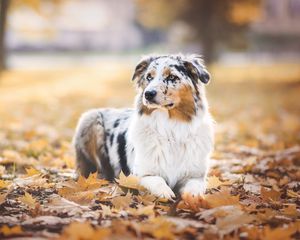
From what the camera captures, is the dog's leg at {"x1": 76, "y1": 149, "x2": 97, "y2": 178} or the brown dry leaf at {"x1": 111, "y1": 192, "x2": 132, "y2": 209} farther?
the dog's leg at {"x1": 76, "y1": 149, "x2": 97, "y2": 178}

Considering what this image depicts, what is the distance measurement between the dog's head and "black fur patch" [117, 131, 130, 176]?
65 cm

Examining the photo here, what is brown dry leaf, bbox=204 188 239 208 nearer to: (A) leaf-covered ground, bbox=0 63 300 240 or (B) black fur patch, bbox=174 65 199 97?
(A) leaf-covered ground, bbox=0 63 300 240

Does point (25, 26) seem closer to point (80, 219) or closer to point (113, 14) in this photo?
point (113, 14)

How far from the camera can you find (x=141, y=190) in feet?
16.2

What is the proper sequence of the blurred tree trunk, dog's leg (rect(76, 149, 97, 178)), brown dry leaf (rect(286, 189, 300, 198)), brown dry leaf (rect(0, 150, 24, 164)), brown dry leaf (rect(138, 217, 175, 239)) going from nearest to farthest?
brown dry leaf (rect(138, 217, 175, 239))
brown dry leaf (rect(286, 189, 300, 198))
dog's leg (rect(76, 149, 97, 178))
brown dry leaf (rect(0, 150, 24, 164))
the blurred tree trunk

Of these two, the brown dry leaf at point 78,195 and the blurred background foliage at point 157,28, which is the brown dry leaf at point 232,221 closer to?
the brown dry leaf at point 78,195

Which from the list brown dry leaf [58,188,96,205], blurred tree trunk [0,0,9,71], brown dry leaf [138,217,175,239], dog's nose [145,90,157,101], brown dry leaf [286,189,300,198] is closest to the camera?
brown dry leaf [138,217,175,239]

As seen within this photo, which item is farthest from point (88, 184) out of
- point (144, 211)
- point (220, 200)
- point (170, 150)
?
point (220, 200)

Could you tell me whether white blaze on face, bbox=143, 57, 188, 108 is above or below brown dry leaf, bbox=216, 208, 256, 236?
above

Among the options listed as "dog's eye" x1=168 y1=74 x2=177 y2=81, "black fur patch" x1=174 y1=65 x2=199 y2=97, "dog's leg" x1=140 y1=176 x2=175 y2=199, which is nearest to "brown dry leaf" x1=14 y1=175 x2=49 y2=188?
"dog's leg" x1=140 y1=176 x2=175 y2=199

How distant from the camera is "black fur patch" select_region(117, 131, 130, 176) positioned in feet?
18.7

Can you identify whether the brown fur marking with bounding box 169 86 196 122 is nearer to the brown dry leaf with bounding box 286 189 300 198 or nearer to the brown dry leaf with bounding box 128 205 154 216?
the brown dry leaf with bounding box 286 189 300 198

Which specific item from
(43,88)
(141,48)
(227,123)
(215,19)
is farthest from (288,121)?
(141,48)

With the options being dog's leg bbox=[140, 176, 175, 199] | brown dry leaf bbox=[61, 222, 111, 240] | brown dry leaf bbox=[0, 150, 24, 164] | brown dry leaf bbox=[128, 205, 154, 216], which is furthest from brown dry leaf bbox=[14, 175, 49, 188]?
brown dry leaf bbox=[61, 222, 111, 240]
